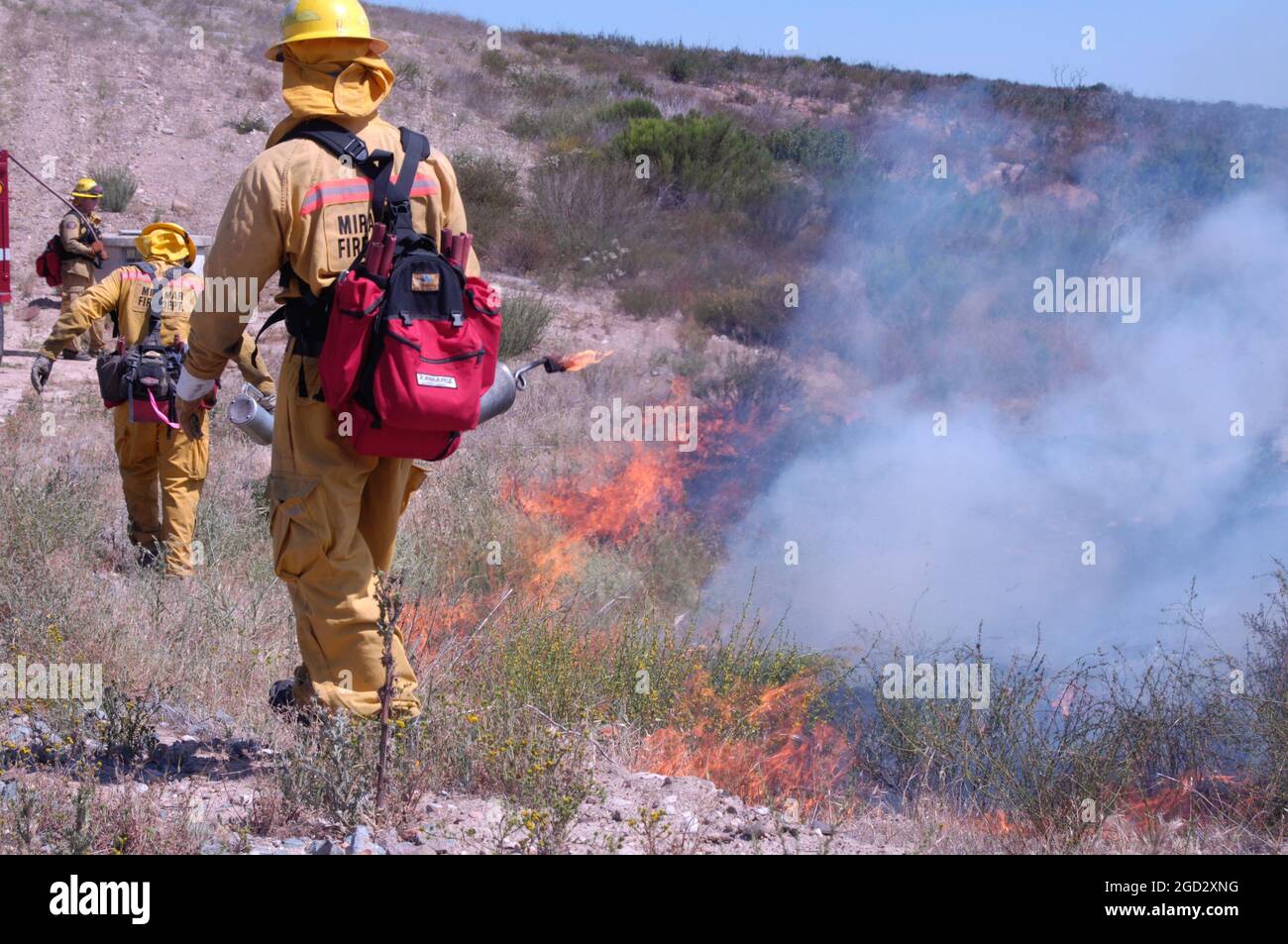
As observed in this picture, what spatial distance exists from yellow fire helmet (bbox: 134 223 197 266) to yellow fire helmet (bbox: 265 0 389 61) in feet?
8.66

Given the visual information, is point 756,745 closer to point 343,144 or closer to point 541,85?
point 343,144

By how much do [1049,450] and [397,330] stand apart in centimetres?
678

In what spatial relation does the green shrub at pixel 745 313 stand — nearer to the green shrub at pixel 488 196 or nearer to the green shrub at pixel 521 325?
the green shrub at pixel 521 325

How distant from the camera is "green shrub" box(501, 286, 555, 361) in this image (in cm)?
1248

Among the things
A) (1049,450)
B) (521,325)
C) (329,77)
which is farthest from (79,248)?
(329,77)

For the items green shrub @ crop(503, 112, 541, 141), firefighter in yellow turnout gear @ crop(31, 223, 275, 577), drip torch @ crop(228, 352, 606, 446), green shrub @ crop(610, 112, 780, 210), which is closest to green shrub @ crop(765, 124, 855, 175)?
green shrub @ crop(610, 112, 780, 210)

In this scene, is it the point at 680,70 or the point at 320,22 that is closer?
the point at 320,22

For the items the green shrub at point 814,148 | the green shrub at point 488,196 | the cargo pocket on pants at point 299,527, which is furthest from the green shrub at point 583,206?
the cargo pocket on pants at point 299,527

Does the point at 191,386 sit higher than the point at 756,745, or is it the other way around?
the point at 191,386

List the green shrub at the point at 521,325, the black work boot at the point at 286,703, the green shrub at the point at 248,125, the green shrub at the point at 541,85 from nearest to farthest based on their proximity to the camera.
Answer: the black work boot at the point at 286,703 → the green shrub at the point at 521,325 → the green shrub at the point at 248,125 → the green shrub at the point at 541,85

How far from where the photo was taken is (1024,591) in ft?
23.1

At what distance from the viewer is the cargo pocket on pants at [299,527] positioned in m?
3.16

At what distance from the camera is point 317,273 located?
313 centimetres

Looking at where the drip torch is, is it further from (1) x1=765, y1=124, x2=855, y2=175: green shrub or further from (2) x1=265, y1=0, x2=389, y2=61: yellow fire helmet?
(1) x1=765, y1=124, x2=855, y2=175: green shrub
